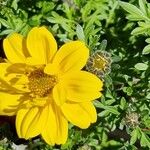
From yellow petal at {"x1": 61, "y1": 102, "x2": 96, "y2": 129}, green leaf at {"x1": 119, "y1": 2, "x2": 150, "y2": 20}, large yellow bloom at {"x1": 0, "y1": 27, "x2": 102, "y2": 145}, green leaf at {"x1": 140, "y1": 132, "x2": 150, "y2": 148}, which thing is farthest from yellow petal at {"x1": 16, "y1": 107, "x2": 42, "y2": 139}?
green leaf at {"x1": 119, "y1": 2, "x2": 150, "y2": 20}

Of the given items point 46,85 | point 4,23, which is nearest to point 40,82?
point 46,85

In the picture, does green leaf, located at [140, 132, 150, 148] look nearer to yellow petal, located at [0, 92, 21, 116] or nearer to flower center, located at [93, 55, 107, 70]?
flower center, located at [93, 55, 107, 70]

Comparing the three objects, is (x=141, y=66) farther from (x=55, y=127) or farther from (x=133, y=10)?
(x=55, y=127)

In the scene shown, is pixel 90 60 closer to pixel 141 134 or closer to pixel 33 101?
pixel 33 101

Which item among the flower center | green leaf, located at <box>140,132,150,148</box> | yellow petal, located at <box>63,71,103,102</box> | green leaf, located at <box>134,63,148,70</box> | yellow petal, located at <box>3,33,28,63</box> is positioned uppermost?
yellow petal, located at <box>3,33,28,63</box>

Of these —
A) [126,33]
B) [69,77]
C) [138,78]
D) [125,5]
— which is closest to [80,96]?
[69,77]

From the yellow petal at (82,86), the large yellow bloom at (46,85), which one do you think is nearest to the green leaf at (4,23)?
the large yellow bloom at (46,85)
